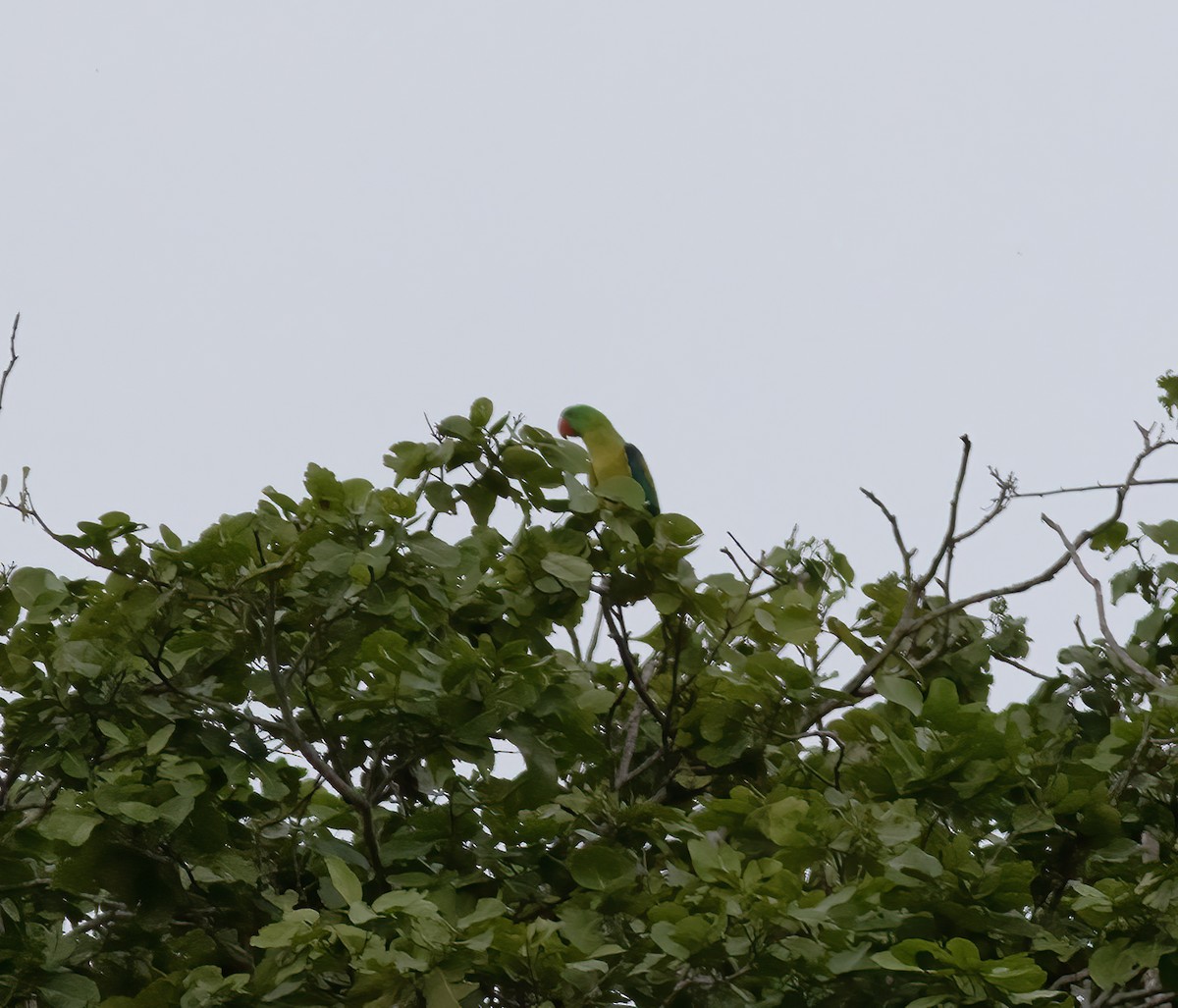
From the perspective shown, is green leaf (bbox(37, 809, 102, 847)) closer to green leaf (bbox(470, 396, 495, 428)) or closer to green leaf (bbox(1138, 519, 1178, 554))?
green leaf (bbox(470, 396, 495, 428))

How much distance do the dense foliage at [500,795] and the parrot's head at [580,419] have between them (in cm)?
289

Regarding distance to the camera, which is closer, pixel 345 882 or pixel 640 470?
pixel 345 882

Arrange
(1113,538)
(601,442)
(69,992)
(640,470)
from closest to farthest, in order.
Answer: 1. (69,992)
2. (1113,538)
3. (601,442)
4. (640,470)

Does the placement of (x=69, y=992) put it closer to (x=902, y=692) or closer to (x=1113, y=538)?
(x=902, y=692)

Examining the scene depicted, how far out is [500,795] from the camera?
314cm

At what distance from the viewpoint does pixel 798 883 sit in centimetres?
251

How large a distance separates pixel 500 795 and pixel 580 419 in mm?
3499

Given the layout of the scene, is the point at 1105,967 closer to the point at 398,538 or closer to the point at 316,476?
the point at 398,538

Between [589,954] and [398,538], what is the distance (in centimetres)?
→ 90

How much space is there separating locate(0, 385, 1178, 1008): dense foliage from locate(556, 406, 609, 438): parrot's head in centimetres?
289

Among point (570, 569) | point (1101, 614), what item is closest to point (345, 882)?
point (570, 569)

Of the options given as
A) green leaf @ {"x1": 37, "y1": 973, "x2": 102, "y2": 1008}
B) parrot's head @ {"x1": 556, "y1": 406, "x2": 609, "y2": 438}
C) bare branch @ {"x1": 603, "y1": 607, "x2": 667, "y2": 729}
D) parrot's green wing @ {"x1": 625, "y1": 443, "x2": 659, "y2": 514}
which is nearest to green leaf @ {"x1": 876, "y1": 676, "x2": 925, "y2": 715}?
bare branch @ {"x1": 603, "y1": 607, "x2": 667, "y2": 729}

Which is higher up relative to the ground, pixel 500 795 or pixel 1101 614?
pixel 1101 614

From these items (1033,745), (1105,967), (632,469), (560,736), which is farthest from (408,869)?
(632,469)
